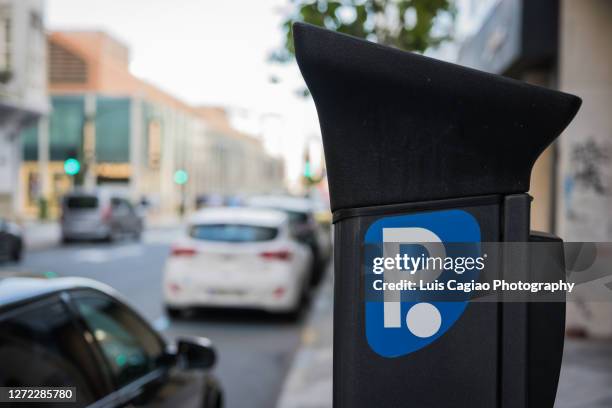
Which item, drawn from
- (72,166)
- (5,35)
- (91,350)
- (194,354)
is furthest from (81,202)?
(91,350)

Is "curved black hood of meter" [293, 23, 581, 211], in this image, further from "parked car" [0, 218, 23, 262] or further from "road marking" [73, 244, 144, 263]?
"road marking" [73, 244, 144, 263]

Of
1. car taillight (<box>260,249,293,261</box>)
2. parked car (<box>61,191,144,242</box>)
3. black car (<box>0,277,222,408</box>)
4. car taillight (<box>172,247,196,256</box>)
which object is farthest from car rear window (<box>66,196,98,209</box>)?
black car (<box>0,277,222,408</box>)

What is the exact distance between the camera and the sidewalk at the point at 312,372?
565 cm

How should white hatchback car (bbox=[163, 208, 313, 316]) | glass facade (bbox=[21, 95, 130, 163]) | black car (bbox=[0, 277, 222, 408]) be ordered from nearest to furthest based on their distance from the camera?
black car (bbox=[0, 277, 222, 408])
white hatchback car (bbox=[163, 208, 313, 316])
glass facade (bbox=[21, 95, 130, 163])

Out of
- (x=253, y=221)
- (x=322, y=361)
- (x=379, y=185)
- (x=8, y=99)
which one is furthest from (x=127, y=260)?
(x=379, y=185)

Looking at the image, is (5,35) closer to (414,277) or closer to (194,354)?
(194,354)

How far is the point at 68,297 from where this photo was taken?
276 cm

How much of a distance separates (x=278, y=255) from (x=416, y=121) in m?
8.12

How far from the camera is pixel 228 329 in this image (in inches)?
360

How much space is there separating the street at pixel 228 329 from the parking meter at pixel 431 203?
1897 millimetres

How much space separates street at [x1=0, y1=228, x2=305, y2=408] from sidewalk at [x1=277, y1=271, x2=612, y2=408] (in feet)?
0.63

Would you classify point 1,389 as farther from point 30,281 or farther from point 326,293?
point 326,293

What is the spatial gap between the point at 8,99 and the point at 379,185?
3055cm

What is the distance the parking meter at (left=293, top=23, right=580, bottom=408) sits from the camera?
147cm
